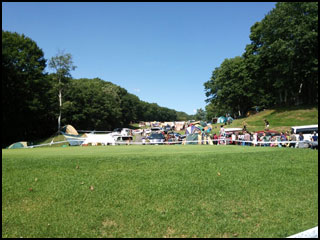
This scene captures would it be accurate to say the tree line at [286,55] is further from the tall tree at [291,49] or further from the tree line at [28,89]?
the tree line at [28,89]

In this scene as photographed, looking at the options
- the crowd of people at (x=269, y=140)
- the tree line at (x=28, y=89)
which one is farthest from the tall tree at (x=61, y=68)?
the crowd of people at (x=269, y=140)

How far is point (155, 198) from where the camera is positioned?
6125 mm

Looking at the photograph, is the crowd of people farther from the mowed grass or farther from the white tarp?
the mowed grass

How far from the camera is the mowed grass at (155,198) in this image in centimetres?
501

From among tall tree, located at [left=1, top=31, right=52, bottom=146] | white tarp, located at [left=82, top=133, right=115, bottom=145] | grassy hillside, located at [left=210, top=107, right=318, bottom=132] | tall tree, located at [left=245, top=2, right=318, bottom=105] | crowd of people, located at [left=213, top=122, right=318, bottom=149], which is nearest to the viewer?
crowd of people, located at [left=213, top=122, right=318, bottom=149]

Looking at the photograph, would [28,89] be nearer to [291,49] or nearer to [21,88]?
[21,88]

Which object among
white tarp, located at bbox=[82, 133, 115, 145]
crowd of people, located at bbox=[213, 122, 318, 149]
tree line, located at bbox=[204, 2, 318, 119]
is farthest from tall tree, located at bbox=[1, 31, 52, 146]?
tree line, located at bbox=[204, 2, 318, 119]

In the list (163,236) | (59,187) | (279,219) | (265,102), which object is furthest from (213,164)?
(265,102)

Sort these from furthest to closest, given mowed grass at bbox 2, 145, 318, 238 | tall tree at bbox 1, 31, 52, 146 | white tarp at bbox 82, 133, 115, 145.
A: tall tree at bbox 1, 31, 52, 146 → white tarp at bbox 82, 133, 115, 145 → mowed grass at bbox 2, 145, 318, 238

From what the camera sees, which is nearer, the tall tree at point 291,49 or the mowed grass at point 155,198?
the mowed grass at point 155,198

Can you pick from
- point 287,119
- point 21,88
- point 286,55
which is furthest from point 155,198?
point 286,55

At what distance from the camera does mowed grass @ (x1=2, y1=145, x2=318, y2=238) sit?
501 centimetres

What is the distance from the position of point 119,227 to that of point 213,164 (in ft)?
15.2

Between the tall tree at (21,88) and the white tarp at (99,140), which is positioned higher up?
the tall tree at (21,88)
